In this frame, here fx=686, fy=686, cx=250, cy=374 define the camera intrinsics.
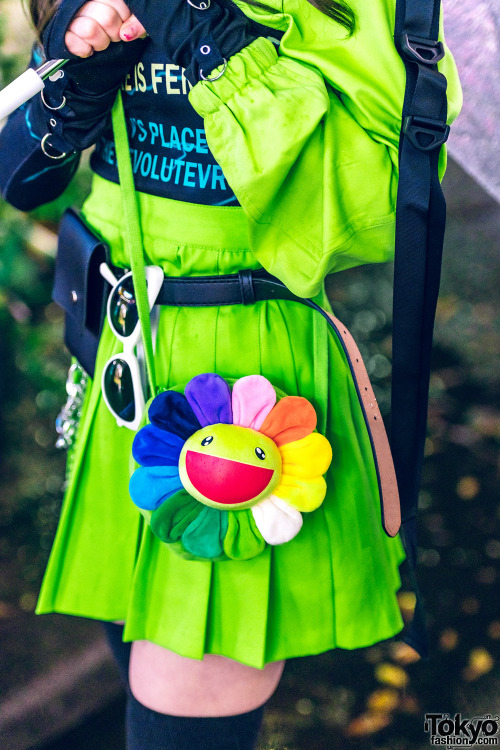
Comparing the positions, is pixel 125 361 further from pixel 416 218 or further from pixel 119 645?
pixel 119 645

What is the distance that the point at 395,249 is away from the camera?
2.61 ft

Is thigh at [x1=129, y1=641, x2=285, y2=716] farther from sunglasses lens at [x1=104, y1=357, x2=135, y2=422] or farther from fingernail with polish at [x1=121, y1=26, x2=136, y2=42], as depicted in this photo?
fingernail with polish at [x1=121, y1=26, x2=136, y2=42]

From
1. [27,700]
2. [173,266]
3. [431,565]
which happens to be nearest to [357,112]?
[173,266]

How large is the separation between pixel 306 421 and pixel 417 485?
0.21m

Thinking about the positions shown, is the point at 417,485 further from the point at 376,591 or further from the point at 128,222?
the point at 128,222

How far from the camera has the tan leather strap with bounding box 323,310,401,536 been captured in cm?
91

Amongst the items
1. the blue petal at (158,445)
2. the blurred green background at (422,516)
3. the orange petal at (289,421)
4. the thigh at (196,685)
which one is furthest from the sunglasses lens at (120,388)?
the blurred green background at (422,516)

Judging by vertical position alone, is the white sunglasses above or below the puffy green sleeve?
below

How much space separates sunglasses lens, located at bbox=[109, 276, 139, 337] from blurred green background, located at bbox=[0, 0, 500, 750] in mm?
1178

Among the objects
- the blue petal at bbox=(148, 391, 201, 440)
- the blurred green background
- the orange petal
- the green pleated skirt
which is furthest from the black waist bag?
the blurred green background

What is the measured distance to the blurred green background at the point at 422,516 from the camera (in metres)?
1.80

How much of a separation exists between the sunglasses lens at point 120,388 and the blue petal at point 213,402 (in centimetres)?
14

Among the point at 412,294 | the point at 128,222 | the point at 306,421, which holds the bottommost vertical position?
the point at 306,421

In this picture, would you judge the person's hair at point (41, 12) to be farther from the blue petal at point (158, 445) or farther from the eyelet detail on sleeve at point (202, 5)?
the blue petal at point (158, 445)
